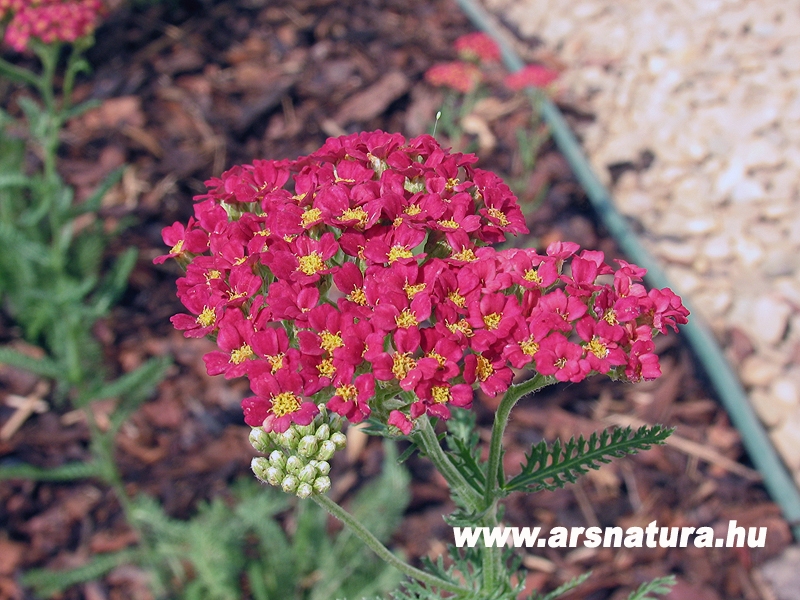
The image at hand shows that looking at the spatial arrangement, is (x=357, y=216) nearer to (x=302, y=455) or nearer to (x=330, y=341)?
(x=330, y=341)

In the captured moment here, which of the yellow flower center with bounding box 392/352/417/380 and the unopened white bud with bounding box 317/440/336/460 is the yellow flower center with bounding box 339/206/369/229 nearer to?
the yellow flower center with bounding box 392/352/417/380

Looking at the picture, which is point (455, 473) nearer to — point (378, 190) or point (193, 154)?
point (378, 190)

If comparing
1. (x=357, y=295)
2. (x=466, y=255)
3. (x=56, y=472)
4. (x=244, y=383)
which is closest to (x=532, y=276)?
(x=466, y=255)

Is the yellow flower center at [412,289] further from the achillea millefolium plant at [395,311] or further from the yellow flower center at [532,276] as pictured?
the yellow flower center at [532,276]

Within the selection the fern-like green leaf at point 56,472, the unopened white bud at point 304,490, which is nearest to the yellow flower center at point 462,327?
the unopened white bud at point 304,490

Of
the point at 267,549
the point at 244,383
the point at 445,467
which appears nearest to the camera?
the point at 445,467

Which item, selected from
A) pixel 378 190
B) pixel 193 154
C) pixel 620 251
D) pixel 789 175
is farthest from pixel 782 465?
pixel 193 154

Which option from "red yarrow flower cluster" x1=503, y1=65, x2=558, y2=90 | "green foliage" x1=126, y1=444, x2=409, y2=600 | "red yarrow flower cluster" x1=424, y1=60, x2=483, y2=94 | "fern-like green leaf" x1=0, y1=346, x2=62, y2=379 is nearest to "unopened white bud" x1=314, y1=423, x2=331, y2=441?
"green foliage" x1=126, y1=444, x2=409, y2=600
